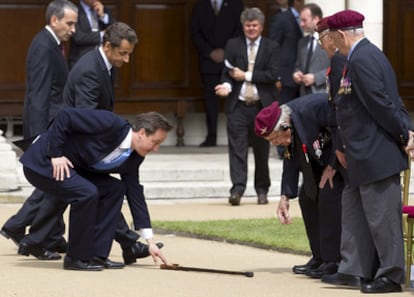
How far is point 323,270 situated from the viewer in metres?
11.8

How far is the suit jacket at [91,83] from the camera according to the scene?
12.4 m

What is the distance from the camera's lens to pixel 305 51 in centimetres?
1797

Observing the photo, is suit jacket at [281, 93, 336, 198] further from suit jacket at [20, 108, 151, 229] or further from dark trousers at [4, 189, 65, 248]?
dark trousers at [4, 189, 65, 248]

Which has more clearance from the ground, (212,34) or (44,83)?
(44,83)

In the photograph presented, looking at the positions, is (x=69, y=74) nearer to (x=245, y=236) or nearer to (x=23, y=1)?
(x=245, y=236)

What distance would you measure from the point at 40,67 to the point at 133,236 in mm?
1652

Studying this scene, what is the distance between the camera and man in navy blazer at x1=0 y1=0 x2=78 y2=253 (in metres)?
13.0

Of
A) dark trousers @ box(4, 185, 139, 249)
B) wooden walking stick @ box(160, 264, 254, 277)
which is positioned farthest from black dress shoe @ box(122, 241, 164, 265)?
wooden walking stick @ box(160, 264, 254, 277)

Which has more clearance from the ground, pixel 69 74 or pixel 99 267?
pixel 69 74

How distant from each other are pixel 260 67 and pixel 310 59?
87 centimetres

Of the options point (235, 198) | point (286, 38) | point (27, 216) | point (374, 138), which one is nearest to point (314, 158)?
point (374, 138)

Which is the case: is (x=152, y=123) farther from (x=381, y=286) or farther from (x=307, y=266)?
(x=381, y=286)

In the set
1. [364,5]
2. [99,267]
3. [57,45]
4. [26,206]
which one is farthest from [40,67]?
[364,5]

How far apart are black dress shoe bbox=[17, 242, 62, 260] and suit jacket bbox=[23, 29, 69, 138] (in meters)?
0.96
